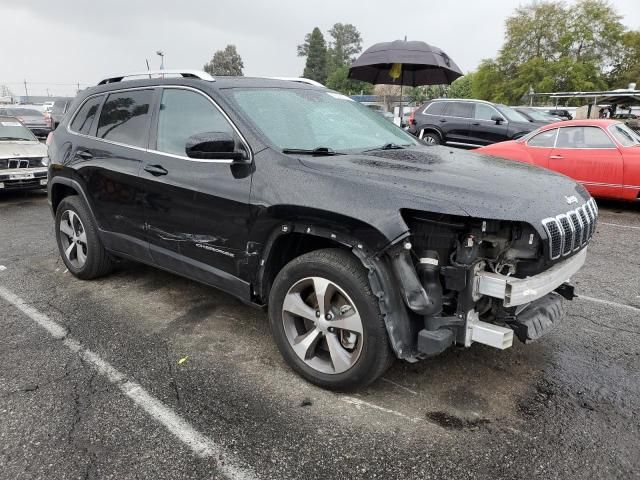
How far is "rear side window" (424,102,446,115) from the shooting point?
14297 mm

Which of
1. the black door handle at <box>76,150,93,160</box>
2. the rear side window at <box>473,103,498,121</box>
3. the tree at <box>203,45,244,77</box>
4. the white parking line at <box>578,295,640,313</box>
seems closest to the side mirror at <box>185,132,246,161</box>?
the black door handle at <box>76,150,93,160</box>

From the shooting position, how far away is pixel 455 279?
2529 mm

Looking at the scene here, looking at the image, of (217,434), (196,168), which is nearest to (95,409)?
(217,434)

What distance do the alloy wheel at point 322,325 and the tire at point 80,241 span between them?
2364mm

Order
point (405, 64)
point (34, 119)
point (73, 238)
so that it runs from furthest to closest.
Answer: point (34, 119)
point (405, 64)
point (73, 238)

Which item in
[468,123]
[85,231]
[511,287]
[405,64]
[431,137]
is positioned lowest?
[85,231]

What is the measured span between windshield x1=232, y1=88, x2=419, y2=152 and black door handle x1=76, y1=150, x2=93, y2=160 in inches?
66.9

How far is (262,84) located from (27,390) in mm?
2543

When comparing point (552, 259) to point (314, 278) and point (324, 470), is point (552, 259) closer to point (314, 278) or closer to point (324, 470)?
point (314, 278)

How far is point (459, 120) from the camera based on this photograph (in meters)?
13.8

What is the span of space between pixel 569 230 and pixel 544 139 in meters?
7.02

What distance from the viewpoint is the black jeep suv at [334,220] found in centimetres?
253

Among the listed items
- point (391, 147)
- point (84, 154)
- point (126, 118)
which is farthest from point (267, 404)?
point (84, 154)

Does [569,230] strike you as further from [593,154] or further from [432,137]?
[432,137]
